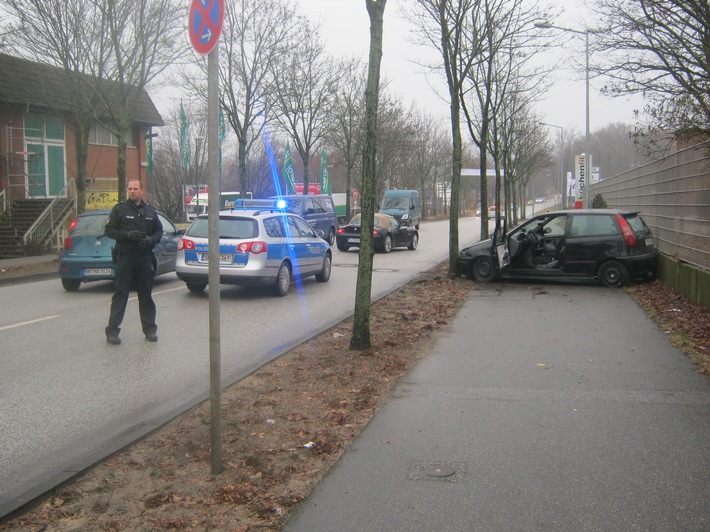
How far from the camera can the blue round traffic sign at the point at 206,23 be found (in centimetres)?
417

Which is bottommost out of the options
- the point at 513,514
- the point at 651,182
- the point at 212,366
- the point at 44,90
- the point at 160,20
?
the point at 513,514

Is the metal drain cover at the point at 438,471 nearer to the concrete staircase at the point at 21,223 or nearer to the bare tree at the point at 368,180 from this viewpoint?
the bare tree at the point at 368,180

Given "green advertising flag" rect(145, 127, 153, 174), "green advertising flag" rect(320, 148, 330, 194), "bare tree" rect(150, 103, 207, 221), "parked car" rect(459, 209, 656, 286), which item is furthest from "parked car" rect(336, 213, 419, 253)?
"bare tree" rect(150, 103, 207, 221)

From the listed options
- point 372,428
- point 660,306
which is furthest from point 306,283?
point 372,428

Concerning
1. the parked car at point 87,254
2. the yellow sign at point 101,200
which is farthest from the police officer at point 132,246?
the yellow sign at point 101,200

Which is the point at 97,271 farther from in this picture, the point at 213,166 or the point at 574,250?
the point at 213,166

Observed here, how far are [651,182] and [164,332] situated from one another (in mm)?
11745

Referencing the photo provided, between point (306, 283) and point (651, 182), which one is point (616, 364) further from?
point (651, 182)

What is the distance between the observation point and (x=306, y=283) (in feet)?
49.8

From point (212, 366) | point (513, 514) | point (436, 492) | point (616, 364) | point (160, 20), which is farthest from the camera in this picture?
point (160, 20)

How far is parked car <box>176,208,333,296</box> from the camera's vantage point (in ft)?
39.7

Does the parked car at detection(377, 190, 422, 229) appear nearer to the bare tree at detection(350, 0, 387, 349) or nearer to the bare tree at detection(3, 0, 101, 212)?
the bare tree at detection(3, 0, 101, 212)

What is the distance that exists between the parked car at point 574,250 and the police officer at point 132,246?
769 centimetres

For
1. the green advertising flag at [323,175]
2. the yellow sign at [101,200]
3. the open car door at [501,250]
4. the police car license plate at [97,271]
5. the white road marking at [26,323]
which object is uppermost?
the green advertising flag at [323,175]
